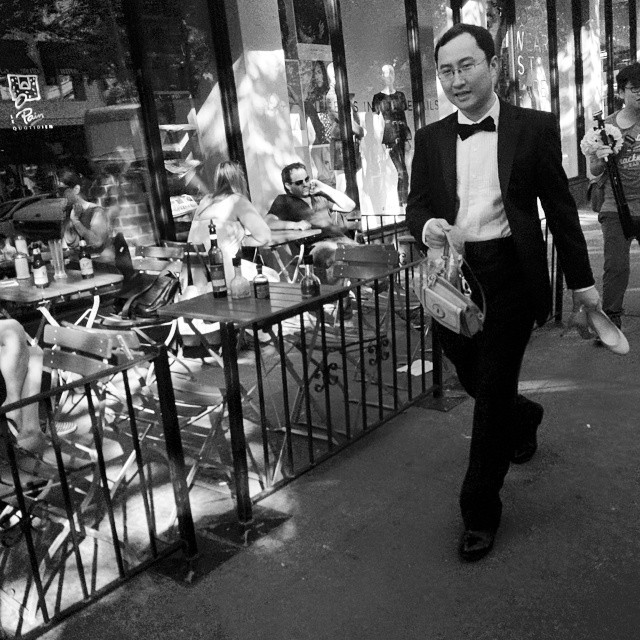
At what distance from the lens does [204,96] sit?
864 cm

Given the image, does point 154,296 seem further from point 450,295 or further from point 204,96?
point 450,295

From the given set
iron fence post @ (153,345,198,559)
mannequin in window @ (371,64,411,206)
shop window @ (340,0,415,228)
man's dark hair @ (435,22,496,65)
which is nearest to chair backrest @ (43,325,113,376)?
iron fence post @ (153,345,198,559)

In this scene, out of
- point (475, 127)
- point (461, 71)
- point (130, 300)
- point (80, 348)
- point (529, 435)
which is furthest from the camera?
point (130, 300)

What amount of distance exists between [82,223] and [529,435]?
480 cm

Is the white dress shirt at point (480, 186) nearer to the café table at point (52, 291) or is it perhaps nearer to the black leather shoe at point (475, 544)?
the black leather shoe at point (475, 544)

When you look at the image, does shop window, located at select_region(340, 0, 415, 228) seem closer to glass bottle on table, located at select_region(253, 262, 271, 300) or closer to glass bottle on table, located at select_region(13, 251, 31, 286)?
glass bottle on table, located at select_region(13, 251, 31, 286)

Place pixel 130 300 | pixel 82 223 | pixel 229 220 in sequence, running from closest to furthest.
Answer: pixel 130 300 < pixel 229 220 < pixel 82 223

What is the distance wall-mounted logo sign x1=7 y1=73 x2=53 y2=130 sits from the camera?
6832mm

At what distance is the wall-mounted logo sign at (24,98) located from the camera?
6.83m

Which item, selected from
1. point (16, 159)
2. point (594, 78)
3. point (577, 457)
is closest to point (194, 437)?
point (577, 457)

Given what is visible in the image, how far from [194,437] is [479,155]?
269 centimetres

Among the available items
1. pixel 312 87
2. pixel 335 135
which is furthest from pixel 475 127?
pixel 335 135

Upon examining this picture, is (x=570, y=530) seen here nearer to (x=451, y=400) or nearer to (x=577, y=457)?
(x=577, y=457)

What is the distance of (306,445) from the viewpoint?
15.6 ft
